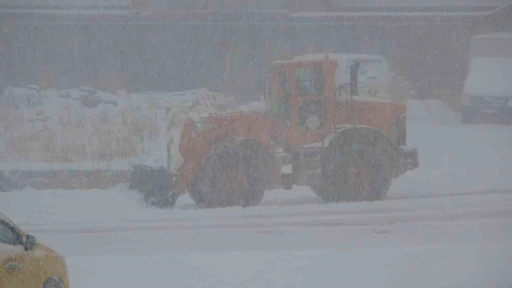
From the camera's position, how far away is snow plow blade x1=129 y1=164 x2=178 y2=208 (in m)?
5.71

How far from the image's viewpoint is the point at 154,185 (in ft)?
19.0

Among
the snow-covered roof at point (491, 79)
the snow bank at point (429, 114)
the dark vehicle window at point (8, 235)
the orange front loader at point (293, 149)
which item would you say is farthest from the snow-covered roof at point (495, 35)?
the dark vehicle window at point (8, 235)

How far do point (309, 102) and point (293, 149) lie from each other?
1.41 ft

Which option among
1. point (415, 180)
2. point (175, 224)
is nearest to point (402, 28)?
point (415, 180)

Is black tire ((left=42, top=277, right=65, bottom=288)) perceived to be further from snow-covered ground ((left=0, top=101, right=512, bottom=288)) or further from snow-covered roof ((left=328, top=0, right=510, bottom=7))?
snow-covered roof ((left=328, top=0, right=510, bottom=7))

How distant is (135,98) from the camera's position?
768cm

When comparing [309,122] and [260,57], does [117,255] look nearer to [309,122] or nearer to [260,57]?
Answer: [309,122]

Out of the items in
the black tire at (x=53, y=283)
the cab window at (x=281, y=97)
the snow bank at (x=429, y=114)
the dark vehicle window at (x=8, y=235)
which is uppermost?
the cab window at (x=281, y=97)

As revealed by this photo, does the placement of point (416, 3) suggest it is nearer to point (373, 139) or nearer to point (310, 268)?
point (373, 139)

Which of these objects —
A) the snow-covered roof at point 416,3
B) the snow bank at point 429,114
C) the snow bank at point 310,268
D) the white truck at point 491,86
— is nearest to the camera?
the snow bank at point 310,268

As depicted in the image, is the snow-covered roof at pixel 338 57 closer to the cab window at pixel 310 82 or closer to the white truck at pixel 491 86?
the cab window at pixel 310 82

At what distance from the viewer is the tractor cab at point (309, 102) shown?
562cm

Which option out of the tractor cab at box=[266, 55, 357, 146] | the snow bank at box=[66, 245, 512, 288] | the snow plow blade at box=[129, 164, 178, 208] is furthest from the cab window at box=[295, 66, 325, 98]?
the snow bank at box=[66, 245, 512, 288]

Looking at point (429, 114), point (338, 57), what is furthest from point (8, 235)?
point (429, 114)
